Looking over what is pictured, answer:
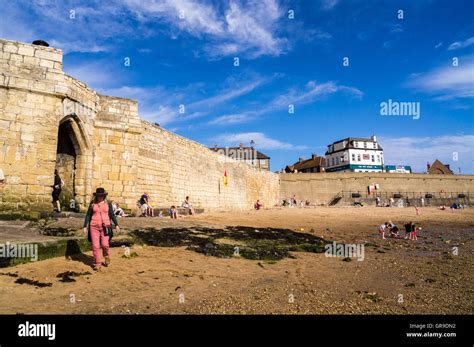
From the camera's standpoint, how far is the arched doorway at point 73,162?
36.8 ft

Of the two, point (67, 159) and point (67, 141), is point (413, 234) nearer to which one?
point (67, 159)

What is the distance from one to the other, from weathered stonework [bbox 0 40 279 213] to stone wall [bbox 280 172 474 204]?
1192 inches

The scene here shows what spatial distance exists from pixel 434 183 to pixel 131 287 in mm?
58566

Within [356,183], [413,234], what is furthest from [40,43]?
[356,183]

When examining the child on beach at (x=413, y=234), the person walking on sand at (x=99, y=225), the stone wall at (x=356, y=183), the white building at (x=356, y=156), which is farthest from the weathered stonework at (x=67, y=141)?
the white building at (x=356, y=156)

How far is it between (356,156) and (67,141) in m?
65.4

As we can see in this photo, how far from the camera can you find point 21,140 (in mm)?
9180

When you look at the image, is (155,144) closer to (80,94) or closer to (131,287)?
(80,94)

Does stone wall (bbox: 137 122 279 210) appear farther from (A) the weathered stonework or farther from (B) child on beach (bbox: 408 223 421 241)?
(B) child on beach (bbox: 408 223 421 241)

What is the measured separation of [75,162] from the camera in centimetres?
1163

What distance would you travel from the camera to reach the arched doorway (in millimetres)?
11219

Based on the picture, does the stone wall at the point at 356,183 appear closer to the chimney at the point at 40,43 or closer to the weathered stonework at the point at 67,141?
the weathered stonework at the point at 67,141

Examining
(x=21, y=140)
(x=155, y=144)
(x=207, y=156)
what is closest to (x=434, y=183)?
(x=207, y=156)

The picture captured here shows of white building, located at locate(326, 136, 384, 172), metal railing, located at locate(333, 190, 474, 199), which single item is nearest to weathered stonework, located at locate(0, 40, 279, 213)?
metal railing, located at locate(333, 190, 474, 199)
